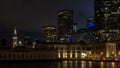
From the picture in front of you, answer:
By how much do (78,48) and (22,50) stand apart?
31744 mm

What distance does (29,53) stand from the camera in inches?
6826

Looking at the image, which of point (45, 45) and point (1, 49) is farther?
point (45, 45)

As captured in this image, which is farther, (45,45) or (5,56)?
(45,45)

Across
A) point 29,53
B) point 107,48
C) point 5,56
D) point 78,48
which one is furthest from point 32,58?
point 107,48

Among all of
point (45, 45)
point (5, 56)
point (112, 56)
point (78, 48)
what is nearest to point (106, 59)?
point (112, 56)

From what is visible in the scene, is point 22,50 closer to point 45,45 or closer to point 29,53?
point 29,53

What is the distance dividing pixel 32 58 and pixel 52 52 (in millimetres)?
10911

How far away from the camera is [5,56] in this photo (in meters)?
168

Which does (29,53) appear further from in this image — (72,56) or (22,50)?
(72,56)

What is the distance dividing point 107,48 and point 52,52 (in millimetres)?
29231

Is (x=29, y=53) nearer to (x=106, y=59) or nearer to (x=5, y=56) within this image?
(x=5, y=56)

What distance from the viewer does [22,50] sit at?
174250 millimetres

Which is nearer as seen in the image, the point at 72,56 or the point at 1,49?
the point at 1,49

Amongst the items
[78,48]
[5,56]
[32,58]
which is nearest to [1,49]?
[5,56]
